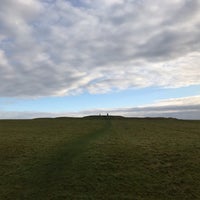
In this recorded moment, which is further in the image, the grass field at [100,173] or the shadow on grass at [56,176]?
the grass field at [100,173]

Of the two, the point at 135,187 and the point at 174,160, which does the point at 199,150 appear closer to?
the point at 174,160

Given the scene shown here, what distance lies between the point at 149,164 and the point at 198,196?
20.8ft

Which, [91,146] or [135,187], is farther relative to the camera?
[91,146]

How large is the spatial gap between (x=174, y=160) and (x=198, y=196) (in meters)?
7.26

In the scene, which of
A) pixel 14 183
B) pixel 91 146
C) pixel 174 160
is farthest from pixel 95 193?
pixel 91 146

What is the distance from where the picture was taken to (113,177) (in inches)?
865

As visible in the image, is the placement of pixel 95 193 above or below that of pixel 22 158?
below

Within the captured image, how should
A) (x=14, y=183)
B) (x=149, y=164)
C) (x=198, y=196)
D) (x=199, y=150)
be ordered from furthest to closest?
(x=199, y=150) → (x=149, y=164) → (x=14, y=183) → (x=198, y=196)

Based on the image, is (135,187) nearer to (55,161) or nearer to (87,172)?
(87,172)

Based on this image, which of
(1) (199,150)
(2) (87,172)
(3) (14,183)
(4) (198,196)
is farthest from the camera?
(1) (199,150)

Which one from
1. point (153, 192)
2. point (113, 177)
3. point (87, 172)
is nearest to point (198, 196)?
A: point (153, 192)

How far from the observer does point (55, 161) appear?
25.6 meters

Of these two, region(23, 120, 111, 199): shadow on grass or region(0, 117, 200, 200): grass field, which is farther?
region(0, 117, 200, 200): grass field

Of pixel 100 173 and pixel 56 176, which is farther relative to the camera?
pixel 100 173
